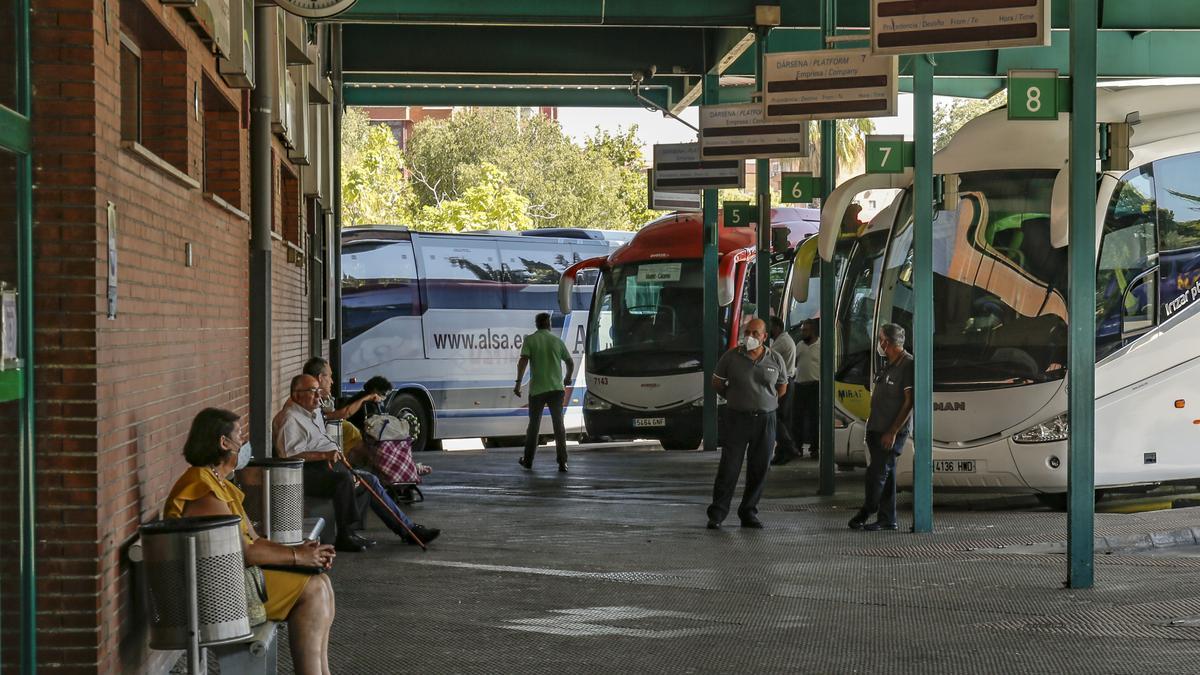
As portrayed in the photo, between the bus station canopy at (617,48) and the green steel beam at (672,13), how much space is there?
0.01 m

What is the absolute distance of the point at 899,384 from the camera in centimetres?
1380

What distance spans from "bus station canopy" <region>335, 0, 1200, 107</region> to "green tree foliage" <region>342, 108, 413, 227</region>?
98.6ft

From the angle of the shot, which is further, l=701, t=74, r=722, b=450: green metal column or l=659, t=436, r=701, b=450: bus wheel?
l=659, t=436, r=701, b=450: bus wheel

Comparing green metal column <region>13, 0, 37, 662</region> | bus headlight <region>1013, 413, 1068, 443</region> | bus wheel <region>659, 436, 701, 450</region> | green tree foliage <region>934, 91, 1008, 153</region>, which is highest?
green tree foliage <region>934, 91, 1008, 153</region>

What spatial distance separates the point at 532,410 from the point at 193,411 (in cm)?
1190

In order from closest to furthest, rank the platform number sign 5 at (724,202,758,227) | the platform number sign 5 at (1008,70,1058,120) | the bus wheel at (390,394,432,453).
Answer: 1. the platform number sign 5 at (1008,70,1058,120)
2. the platform number sign 5 at (724,202,758,227)
3. the bus wheel at (390,394,432,453)

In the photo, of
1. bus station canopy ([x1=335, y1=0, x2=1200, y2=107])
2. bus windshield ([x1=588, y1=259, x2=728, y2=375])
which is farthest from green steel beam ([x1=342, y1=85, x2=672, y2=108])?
bus windshield ([x1=588, y1=259, x2=728, y2=375])

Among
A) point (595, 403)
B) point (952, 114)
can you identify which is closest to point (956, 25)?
point (595, 403)

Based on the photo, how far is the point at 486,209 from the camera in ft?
193

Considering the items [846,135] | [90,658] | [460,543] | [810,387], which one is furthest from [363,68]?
[846,135]

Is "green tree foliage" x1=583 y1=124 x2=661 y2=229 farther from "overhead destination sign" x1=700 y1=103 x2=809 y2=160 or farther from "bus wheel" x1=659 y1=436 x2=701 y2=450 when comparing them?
"overhead destination sign" x1=700 y1=103 x2=809 y2=160

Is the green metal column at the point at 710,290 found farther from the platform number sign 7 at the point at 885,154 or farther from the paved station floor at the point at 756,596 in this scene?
the platform number sign 7 at the point at 885,154

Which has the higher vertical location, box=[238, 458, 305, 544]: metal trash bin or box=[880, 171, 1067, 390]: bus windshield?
box=[880, 171, 1067, 390]: bus windshield

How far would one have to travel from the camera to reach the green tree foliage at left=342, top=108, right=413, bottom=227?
58.6 metres
